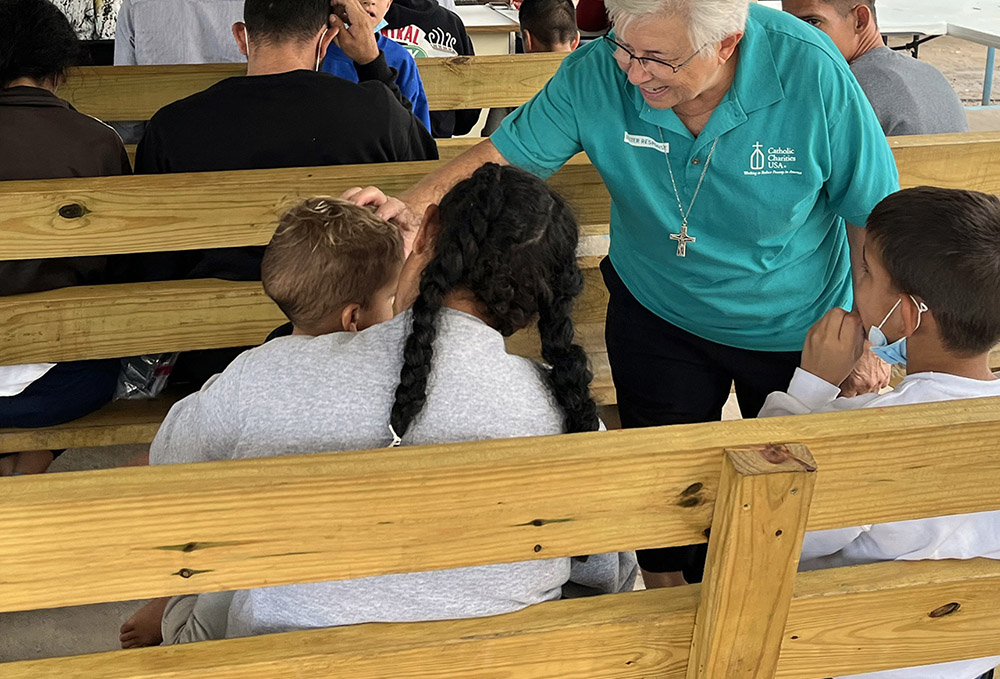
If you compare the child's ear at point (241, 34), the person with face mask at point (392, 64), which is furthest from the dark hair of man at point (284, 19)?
the person with face mask at point (392, 64)

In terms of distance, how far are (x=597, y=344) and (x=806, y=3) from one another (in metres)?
1.01

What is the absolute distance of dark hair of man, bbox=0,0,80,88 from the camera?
94.0 inches

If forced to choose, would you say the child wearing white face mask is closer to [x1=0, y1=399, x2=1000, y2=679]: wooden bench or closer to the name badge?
[x1=0, y1=399, x2=1000, y2=679]: wooden bench

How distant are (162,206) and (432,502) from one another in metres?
1.27

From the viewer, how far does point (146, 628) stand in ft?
6.04

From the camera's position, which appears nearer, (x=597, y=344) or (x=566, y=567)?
(x=566, y=567)

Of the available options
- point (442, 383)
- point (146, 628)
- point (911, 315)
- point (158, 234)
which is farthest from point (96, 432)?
point (911, 315)

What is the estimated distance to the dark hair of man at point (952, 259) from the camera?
1.52 metres

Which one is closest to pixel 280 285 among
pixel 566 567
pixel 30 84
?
pixel 566 567

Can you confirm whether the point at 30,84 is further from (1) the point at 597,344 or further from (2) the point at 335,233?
(1) the point at 597,344

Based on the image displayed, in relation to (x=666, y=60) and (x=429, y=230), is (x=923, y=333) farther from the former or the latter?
(x=429, y=230)

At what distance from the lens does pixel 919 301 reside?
1.56 meters

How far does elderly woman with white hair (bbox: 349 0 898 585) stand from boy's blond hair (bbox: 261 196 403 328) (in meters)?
0.15

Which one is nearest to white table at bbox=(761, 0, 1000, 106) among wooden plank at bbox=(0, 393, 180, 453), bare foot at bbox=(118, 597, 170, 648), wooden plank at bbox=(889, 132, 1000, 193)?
wooden plank at bbox=(889, 132, 1000, 193)
